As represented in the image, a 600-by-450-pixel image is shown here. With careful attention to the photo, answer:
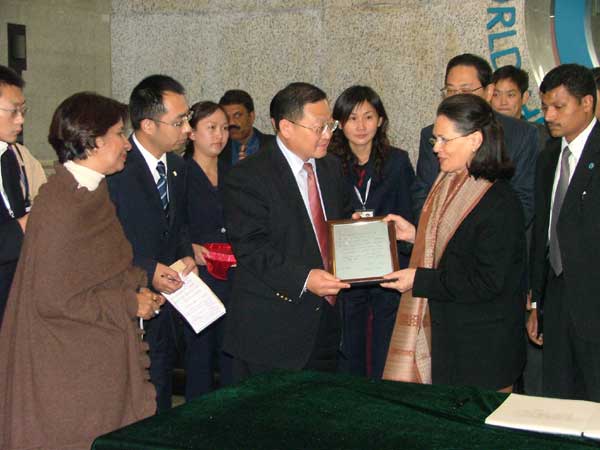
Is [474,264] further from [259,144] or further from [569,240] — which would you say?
[259,144]

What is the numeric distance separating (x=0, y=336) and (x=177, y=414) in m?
1.05

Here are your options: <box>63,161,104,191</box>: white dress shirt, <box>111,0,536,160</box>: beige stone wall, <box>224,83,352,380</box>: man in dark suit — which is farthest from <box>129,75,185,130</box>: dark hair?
<box>111,0,536,160</box>: beige stone wall

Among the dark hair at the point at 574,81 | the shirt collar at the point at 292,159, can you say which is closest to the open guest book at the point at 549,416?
the shirt collar at the point at 292,159

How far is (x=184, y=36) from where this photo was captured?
7.10m

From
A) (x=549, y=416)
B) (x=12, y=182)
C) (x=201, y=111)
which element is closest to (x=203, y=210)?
(x=201, y=111)

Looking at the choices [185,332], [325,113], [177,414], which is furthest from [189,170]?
[177,414]

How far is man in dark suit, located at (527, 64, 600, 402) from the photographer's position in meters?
3.84

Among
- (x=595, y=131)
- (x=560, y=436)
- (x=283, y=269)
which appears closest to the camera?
(x=560, y=436)

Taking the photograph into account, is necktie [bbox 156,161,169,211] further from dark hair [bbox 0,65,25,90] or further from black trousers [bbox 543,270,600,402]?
black trousers [bbox 543,270,600,402]

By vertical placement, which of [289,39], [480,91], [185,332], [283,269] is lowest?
[185,332]

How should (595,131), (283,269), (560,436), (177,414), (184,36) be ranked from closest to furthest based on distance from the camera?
(560,436) → (177,414) → (283,269) → (595,131) → (184,36)

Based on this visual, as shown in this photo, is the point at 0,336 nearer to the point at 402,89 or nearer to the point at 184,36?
the point at 402,89

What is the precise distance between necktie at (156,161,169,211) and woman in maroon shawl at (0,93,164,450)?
34.5 inches

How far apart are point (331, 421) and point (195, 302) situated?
1650 millimetres
